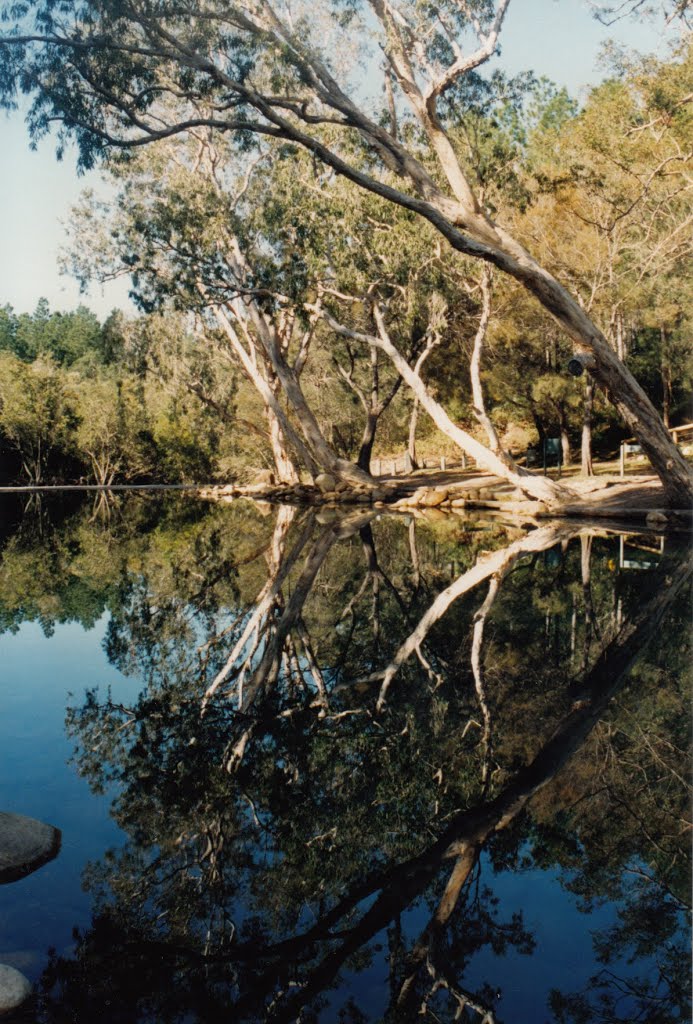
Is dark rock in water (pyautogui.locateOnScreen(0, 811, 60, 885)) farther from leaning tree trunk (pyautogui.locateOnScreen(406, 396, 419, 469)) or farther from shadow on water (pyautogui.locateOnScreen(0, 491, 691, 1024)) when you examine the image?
leaning tree trunk (pyautogui.locateOnScreen(406, 396, 419, 469))

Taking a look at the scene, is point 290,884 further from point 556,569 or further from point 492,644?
point 556,569

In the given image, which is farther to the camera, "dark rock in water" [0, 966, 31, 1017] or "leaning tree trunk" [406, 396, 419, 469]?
"leaning tree trunk" [406, 396, 419, 469]

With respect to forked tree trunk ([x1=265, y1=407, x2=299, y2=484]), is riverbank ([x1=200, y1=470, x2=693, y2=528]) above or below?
below

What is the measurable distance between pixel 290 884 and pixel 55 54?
13677 millimetres

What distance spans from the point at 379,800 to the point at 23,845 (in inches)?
65.2

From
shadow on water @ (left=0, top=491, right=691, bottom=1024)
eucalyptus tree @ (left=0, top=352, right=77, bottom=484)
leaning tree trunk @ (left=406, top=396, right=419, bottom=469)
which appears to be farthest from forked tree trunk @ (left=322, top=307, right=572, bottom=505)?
eucalyptus tree @ (left=0, top=352, right=77, bottom=484)

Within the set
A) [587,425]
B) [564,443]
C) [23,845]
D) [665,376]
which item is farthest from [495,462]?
[23,845]

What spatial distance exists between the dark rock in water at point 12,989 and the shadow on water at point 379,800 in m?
0.08

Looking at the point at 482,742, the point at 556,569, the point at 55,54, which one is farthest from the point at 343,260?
the point at 482,742

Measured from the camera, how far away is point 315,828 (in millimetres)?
4164

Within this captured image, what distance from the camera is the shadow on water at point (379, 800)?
303cm

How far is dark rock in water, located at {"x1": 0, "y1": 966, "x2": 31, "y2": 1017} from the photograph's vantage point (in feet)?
9.34

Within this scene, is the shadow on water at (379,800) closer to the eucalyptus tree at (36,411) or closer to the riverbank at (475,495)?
the riverbank at (475,495)

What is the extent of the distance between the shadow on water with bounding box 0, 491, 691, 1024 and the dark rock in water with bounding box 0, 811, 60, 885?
290 millimetres
